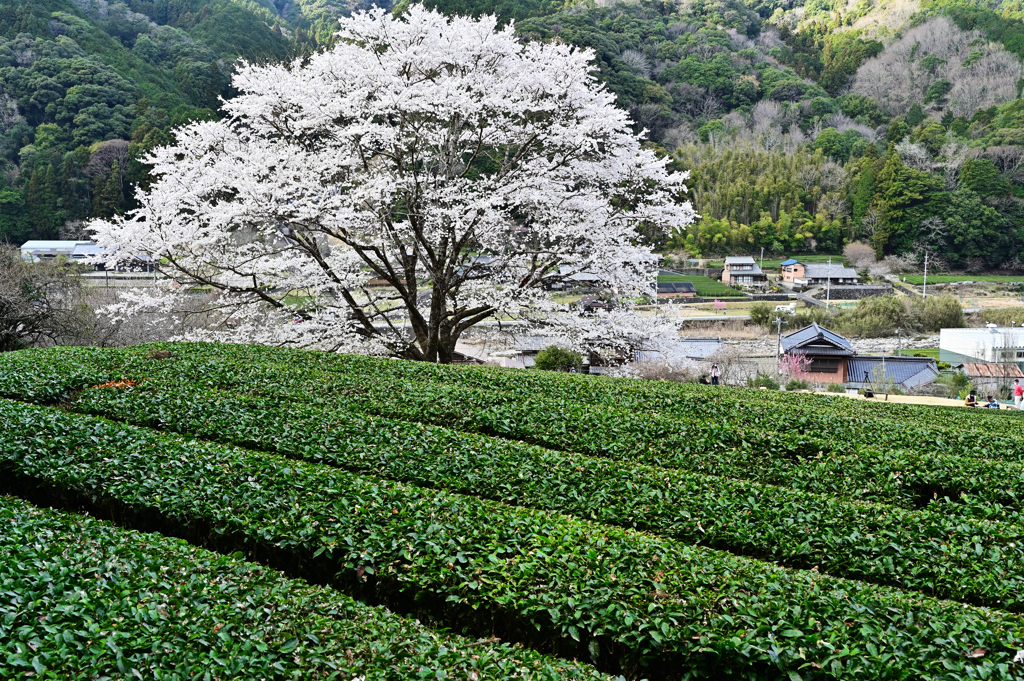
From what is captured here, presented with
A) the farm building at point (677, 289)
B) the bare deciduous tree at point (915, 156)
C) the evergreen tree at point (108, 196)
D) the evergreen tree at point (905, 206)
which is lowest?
the farm building at point (677, 289)

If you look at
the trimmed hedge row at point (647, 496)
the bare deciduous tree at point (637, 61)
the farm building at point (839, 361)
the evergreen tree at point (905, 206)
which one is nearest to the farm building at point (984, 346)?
the farm building at point (839, 361)

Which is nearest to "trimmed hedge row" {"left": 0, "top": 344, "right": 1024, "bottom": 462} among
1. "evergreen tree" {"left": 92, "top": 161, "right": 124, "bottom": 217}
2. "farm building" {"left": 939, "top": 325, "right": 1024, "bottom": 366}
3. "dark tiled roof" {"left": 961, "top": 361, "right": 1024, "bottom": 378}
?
"dark tiled roof" {"left": 961, "top": 361, "right": 1024, "bottom": 378}

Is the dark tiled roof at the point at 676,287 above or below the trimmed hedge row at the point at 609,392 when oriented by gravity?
above

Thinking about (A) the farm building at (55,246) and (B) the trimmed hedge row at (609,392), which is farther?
(A) the farm building at (55,246)

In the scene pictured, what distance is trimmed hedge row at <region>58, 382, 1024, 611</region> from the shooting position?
3.56 metres

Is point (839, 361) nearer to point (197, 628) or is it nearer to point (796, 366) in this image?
point (796, 366)

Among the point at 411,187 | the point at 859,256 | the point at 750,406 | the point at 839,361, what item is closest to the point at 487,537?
the point at 750,406

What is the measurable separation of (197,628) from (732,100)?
66165mm

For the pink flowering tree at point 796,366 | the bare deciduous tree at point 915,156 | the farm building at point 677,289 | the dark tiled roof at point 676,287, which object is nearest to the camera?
the pink flowering tree at point 796,366

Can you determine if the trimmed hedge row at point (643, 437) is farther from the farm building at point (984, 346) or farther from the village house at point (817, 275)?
the village house at point (817, 275)

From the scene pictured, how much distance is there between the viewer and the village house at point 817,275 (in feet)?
140

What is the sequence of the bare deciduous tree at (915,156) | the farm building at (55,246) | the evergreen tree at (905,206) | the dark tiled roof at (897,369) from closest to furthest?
the dark tiled roof at (897,369) < the farm building at (55,246) < the evergreen tree at (905,206) < the bare deciduous tree at (915,156)

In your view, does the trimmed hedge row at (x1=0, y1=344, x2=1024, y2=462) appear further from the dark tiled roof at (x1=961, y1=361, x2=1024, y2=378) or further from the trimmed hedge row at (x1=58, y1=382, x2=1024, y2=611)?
the dark tiled roof at (x1=961, y1=361, x2=1024, y2=378)

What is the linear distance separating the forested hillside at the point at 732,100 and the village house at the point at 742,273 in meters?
4.37
